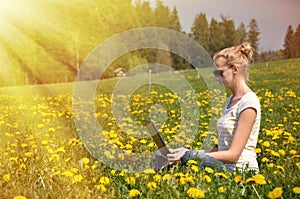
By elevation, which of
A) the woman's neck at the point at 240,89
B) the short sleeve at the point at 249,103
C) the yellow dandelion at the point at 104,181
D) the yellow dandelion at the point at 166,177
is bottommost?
the yellow dandelion at the point at 104,181

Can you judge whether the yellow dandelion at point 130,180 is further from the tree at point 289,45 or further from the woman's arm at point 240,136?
the tree at point 289,45

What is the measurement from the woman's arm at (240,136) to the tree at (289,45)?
5620 centimetres

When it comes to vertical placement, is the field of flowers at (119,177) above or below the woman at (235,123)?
below

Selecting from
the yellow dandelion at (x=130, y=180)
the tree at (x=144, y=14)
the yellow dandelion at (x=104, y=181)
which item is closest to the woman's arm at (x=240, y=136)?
the yellow dandelion at (x=130, y=180)

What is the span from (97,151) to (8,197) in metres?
1.59

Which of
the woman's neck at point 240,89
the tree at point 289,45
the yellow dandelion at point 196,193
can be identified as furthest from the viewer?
the tree at point 289,45

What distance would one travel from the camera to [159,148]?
3.50m

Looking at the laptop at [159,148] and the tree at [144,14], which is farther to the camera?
the tree at [144,14]

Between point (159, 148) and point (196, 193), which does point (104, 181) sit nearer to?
point (159, 148)

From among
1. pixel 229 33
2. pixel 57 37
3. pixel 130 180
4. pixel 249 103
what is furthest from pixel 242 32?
pixel 130 180

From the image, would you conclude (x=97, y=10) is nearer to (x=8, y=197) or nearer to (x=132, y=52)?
(x=132, y=52)

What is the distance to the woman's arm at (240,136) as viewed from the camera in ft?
10.8

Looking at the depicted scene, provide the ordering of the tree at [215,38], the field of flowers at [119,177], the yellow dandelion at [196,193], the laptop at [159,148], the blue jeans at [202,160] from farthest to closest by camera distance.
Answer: the tree at [215,38], the blue jeans at [202,160], the laptop at [159,148], the field of flowers at [119,177], the yellow dandelion at [196,193]

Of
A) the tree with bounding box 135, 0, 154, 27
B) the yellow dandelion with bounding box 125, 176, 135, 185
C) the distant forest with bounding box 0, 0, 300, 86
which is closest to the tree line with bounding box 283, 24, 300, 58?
the tree with bounding box 135, 0, 154, 27
